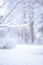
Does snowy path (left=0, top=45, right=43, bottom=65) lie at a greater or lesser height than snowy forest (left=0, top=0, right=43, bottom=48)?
lesser

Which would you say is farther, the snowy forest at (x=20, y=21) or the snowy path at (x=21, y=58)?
the snowy forest at (x=20, y=21)

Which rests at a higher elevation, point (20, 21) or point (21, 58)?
point (20, 21)

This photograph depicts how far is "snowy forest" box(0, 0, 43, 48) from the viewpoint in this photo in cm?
614

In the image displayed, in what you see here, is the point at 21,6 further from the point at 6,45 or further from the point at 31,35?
the point at 31,35

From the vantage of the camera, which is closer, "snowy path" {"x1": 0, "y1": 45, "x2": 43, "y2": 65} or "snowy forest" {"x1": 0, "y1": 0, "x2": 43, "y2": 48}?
"snowy path" {"x1": 0, "y1": 45, "x2": 43, "y2": 65}

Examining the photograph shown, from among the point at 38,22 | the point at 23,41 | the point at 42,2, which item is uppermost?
the point at 42,2

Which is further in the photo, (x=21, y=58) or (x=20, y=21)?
(x=20, y=21)

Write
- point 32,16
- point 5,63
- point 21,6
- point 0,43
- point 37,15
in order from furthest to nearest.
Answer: point 37,15
point 32,16
point 0,43
point 21,6
point 5,63

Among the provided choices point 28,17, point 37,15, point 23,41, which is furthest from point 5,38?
point 23,41

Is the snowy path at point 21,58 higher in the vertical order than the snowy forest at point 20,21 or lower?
lower

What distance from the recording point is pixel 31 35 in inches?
558

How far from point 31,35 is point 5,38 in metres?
4.09

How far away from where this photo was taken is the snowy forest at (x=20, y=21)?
6.14 meters

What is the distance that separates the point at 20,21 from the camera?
8750mm
